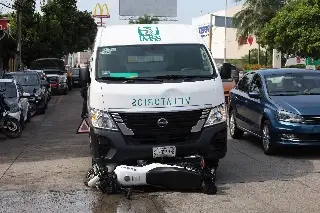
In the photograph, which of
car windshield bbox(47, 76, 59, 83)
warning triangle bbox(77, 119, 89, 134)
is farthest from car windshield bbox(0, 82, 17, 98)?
car windshield bbox(47, 76, 59, 83)

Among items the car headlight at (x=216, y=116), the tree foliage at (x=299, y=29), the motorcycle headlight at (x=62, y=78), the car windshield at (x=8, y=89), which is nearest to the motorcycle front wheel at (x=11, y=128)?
the car windshield at (x=8, y=89)

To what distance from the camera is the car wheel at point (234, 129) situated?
45.3 feet

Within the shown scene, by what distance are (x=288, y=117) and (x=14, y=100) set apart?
8695 mm

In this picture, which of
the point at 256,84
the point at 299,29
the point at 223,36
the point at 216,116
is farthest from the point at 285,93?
the point at 223,36

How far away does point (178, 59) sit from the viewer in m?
9.19

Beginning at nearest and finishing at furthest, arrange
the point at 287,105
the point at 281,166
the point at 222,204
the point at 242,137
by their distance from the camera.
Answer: the point at 222,204
the point at 281,166
the point at 287,105
the point at 242,137

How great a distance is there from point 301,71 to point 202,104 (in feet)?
15.4

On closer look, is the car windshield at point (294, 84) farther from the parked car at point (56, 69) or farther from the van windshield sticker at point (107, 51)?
the parked car at point (56, 69)

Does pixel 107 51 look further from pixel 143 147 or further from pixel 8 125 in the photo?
pixel 8 125

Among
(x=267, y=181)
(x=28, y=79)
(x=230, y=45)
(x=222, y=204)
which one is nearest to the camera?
(x=222, y=204)

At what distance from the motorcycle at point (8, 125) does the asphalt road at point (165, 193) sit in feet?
4.90

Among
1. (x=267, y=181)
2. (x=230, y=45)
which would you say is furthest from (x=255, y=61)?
(x=267, y=181)

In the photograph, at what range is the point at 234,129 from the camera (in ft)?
45.6

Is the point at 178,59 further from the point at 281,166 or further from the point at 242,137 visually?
the point at 242,137
